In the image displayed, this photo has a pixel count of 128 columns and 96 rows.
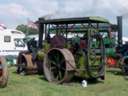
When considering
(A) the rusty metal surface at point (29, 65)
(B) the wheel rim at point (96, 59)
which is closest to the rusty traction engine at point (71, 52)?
(B) the wheel rim at point (96, 59)

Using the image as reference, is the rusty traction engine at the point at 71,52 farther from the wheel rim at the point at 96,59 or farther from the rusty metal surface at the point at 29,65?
the rusty metal surface at the point at 29,65

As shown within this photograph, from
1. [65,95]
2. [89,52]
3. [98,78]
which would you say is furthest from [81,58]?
[65,95]

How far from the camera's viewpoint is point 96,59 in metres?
11.6

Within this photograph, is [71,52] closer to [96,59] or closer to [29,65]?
[96,59]

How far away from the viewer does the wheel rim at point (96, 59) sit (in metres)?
11.3

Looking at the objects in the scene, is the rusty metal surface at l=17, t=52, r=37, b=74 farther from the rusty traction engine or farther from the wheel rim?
the wheel rim

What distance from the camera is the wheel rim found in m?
11.3

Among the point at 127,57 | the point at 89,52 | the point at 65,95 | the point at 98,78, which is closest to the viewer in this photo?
the point at 65,95

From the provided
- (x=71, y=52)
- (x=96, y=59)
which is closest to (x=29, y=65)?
(x=71, y=52)

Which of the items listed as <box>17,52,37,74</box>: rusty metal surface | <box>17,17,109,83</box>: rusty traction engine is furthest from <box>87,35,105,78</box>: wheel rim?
<box>17,52,37,74</box>: rusty metal surface

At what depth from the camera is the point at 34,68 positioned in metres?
13.3

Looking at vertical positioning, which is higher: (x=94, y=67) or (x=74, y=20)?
(x=74, y=20)

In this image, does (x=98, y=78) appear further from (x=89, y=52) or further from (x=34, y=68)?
(x=34, y=68)

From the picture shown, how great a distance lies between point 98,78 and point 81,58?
45.1 inches
